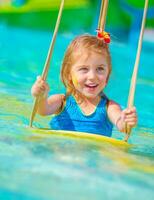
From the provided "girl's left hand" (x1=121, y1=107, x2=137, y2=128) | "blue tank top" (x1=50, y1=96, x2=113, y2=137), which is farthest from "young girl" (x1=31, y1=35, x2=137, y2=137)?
"girl's left hand" (x1=121, y1=107, x2=137, y2=128)

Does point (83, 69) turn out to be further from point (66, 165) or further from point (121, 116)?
point (66, 165)

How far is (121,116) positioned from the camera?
2166 mm

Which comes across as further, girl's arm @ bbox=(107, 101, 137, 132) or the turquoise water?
girl's arm @ bbox=(107, 101, 137, 132)

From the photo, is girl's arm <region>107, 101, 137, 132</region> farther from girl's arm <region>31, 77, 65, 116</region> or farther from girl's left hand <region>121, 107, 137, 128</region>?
girl's arm <region>31, 77, 65, 116</region>

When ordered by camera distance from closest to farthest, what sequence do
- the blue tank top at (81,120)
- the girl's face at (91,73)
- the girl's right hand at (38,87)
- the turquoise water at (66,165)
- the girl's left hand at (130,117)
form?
the turquoise water at (66,165) → the girl's left hand at (130,117) → the girl's right hand at (38,87) → the girl's face at (91,73) → the blue tank top at (81,120)

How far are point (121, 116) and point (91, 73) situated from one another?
0.81 feet

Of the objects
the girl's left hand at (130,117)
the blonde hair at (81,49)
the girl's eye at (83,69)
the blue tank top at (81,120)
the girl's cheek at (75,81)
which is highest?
the blonde hair at (81,49)

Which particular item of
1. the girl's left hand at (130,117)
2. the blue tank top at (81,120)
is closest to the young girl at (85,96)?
the blue tank top at (81,120)

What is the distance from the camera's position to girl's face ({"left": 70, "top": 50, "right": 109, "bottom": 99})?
231cm

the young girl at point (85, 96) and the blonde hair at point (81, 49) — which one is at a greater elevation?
the blonde hair at point (81, 49)

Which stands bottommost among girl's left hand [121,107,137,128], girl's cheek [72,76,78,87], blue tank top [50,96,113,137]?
girl's left hand [121,107,137,128]

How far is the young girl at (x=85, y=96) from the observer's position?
233cm

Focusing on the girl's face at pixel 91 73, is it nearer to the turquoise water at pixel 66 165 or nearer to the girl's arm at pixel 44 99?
the girl's arm at pixel 44 99

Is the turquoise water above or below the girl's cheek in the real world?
below
